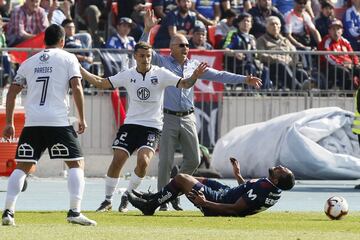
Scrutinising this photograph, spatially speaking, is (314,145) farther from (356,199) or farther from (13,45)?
(13,45)

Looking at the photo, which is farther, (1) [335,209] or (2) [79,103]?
(1) [335,209]

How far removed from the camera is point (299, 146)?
23.7 m

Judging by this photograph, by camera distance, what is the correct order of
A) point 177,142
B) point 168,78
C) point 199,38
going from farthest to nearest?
point 199,38 → point 177,142 → point 168,78

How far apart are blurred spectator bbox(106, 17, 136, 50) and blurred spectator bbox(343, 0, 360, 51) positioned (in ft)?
16.0

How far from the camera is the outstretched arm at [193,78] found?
1496cm

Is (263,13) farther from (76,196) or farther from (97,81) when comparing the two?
(76,196)

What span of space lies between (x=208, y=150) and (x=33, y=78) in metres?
10.8

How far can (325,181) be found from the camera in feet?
78.1

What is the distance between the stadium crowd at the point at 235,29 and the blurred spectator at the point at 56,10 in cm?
2

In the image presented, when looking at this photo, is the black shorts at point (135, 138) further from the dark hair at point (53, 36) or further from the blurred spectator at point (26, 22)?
the blurred spectator at point (26, 22)

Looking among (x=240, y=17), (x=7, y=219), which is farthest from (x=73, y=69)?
(x=240, y=17)

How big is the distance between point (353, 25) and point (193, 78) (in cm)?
1298

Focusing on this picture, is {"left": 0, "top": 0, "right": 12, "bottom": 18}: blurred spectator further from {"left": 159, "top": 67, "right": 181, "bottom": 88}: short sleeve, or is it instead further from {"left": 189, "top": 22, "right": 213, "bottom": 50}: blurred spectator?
{"left": 159, "top": 67, "right": 181, "bottom": 88}: short sleeve

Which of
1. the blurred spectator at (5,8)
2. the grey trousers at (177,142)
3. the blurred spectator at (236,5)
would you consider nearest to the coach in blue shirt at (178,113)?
the grey trousers at (177,142)
